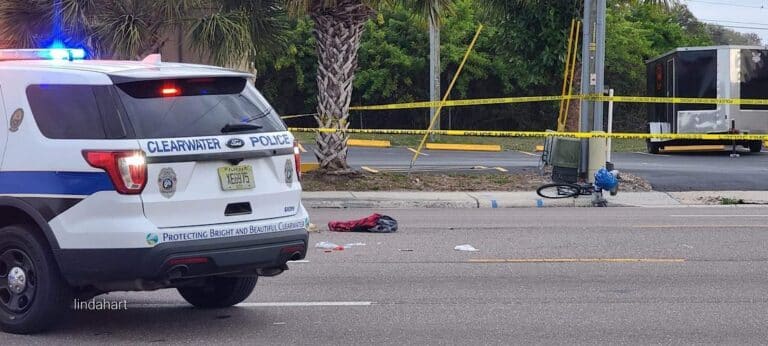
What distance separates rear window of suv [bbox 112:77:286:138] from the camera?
6.86 metres

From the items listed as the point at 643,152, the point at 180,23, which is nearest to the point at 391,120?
the point at 643,152

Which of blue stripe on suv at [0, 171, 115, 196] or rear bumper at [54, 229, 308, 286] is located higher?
blue stripe on suv at [0, 171, 115, 196]

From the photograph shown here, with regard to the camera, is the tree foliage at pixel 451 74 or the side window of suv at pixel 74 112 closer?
the side window of suv at pixel 74 112

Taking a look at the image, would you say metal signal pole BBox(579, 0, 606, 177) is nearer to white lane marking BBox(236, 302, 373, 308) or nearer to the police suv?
white lane marking BBox(236, 302, 373, 308)

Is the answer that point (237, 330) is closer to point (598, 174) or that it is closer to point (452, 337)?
point (452, 337)

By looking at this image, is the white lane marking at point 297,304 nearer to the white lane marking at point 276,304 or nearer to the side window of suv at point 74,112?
the white lane marking at point 276,304

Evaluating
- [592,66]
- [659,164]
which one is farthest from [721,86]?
[592,66]

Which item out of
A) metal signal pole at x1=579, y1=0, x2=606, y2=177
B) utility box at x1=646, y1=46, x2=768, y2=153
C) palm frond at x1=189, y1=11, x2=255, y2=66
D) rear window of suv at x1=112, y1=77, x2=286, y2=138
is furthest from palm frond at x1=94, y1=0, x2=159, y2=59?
utility box at x1=646, y1=46, x2=768, y2=153

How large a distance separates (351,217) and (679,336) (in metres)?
8.33

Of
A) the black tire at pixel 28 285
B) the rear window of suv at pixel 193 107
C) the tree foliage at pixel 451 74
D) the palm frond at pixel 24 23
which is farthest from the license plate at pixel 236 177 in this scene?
the tree foliage at pixel 451 74

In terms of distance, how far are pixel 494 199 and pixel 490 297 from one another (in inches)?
365

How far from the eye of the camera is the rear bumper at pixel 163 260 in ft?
21.7

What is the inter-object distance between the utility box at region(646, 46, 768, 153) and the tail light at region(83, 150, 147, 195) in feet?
74.9

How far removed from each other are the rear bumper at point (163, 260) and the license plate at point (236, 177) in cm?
35
